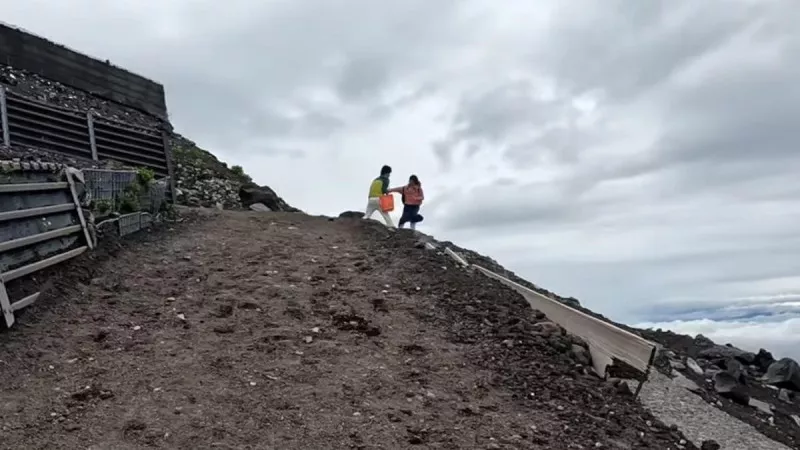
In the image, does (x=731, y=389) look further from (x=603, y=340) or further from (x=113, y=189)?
(x=113, y=189)

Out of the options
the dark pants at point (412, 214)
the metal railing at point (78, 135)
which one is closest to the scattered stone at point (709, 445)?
the dark pants at point (412, 214)

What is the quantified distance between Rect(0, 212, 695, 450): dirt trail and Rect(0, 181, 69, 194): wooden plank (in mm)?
1001

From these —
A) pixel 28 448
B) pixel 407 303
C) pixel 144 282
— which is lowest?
pixel 28 448

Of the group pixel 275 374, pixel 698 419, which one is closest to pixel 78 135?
pixel 275 374

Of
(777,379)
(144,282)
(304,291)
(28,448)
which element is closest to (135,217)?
(144,282)

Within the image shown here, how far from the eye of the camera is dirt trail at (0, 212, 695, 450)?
15.2 feet

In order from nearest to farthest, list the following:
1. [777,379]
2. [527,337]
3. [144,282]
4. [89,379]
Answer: [89,379]
[527,337]
[144,282]
[777,379]

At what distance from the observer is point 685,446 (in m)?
5.45

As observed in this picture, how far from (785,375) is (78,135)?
12687mm

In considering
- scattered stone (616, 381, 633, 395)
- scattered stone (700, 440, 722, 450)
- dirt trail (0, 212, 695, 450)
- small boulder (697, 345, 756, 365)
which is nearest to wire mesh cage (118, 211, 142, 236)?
dirt trail (0, 212, 695, 450)

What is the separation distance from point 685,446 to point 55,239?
605 centimetres

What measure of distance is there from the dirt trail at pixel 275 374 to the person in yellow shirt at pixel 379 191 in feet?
14.8

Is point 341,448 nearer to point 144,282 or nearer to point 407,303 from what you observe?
point 407,303

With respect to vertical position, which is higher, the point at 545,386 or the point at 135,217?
the point at 135,217
